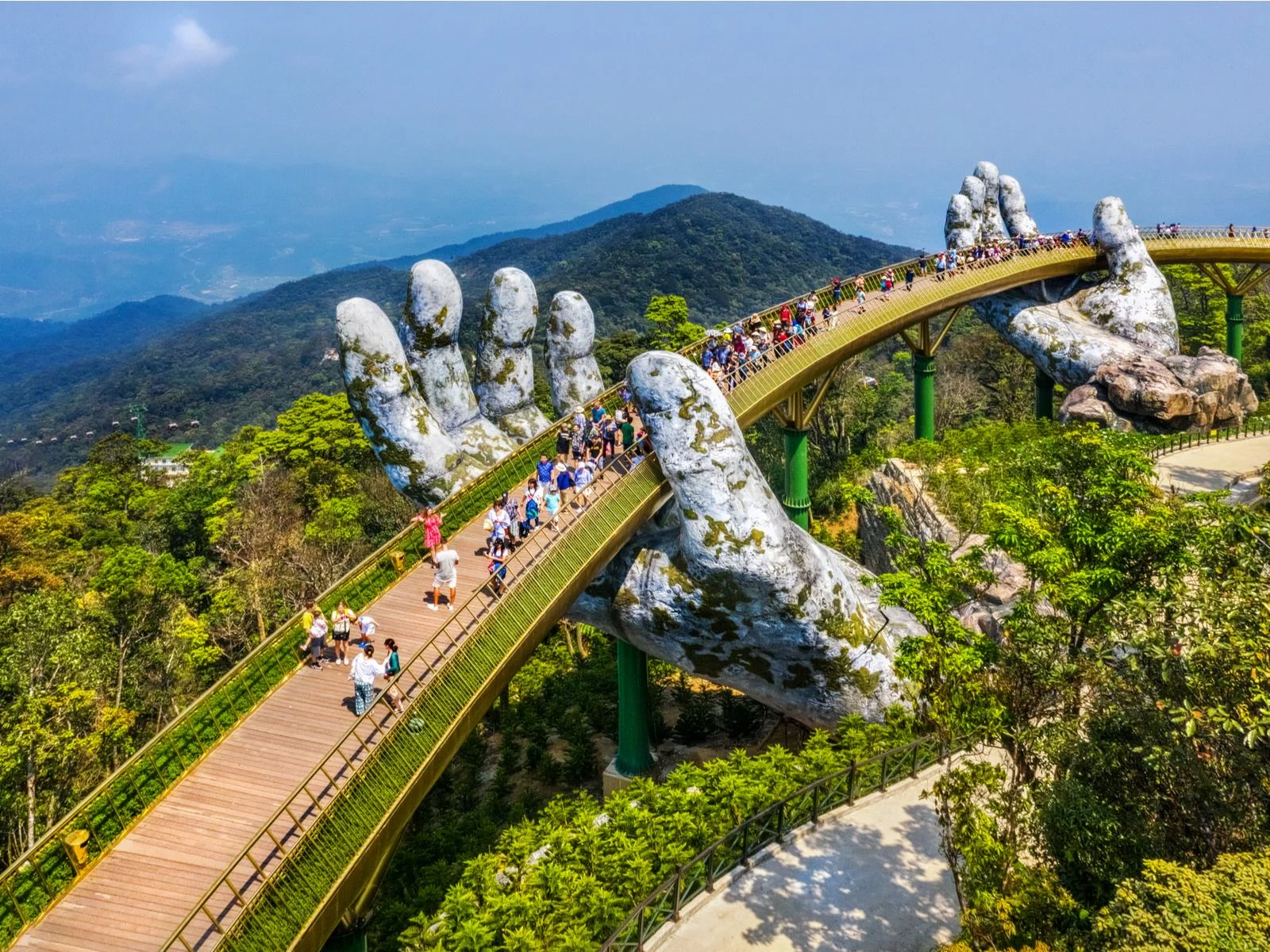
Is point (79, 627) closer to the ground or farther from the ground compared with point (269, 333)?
closer to the ground

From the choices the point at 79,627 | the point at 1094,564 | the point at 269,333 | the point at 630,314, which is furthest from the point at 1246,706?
the point at 269,333

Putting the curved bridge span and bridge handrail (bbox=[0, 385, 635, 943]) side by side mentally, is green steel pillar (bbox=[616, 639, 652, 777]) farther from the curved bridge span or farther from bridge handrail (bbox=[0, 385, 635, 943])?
bridge handrail (bbox=[0, 385, 635, 943])

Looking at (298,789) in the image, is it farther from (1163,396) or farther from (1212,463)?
(1163,396)

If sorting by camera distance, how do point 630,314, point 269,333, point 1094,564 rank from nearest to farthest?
point 1094,564
point 630,314
point 269,333

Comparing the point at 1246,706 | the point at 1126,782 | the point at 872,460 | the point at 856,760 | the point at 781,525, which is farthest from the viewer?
the point at 872,460

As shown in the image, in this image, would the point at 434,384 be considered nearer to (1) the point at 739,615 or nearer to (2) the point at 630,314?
(1) the point at 739,615
